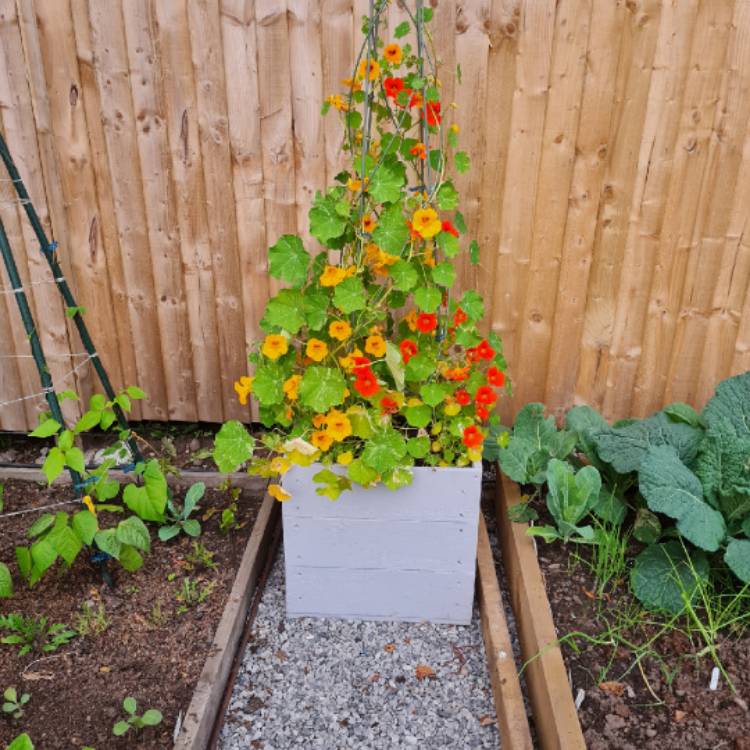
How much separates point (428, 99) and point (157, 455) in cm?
170

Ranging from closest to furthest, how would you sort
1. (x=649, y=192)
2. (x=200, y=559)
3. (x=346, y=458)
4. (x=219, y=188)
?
(x=346, y=458) → (x=200, y=559) → (x=649, y=192) → (x=219, y=188)

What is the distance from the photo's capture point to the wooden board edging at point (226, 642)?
182cm

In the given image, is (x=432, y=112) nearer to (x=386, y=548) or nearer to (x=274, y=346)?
(x=274, y=346)

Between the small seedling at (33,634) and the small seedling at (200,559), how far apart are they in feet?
1.27

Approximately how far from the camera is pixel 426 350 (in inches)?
82.4

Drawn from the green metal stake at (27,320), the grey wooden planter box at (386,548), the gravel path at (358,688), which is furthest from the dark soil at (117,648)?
the green metal stake at (27,320)

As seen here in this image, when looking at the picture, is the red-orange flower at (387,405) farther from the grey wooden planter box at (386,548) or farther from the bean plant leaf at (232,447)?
the bean plant leaf at (232,447)

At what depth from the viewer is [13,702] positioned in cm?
188

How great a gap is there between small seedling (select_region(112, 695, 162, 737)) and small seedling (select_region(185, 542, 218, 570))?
0.52 meters

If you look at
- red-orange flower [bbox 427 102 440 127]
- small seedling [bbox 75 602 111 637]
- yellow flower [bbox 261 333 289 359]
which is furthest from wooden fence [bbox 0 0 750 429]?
small seedling [bbox 75 602 111 637]

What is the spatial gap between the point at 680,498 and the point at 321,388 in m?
0.99

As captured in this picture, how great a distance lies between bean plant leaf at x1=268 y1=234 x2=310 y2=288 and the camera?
2021mm

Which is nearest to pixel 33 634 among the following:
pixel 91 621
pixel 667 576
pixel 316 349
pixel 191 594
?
pixel 91 621

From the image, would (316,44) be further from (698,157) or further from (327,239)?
(698,157)
